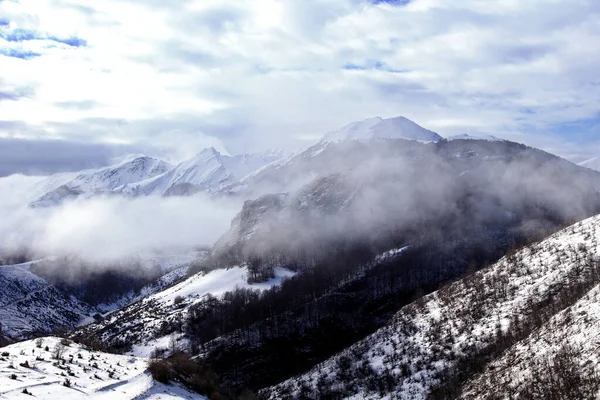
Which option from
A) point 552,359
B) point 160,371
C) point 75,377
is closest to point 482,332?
point 552,359

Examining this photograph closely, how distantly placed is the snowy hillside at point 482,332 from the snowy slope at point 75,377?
154 feet

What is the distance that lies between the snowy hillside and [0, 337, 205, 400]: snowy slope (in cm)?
4682

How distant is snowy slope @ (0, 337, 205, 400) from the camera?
120 feet

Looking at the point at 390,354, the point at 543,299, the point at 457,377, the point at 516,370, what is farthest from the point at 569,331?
the point at 390,354

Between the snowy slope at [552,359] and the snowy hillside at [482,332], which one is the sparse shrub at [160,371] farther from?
the snowy hillside at [482,332]

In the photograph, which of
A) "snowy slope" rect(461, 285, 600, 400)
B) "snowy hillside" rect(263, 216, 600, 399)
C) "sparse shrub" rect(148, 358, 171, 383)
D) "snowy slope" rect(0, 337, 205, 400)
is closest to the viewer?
"snowy slope" rect(0, 337, 205, 400)

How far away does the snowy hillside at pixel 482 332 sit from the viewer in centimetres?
7606

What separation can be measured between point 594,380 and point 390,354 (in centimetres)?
6959

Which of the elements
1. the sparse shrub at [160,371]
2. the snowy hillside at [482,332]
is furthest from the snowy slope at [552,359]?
the sparse shrub at [160,371]

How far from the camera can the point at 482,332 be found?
105688 mm

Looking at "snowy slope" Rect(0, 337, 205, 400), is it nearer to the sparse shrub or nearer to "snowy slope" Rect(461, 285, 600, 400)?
the sparse shrub

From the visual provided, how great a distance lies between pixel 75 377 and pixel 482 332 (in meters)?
87.9

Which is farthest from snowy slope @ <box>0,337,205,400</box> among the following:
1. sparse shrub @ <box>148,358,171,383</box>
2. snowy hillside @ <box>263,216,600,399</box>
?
snowy hillside @ <box>263,216,600,399</box>

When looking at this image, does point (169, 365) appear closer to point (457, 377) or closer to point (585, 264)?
point (457, 377)
